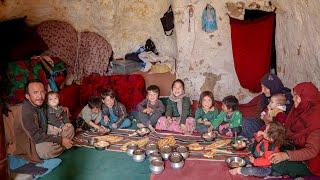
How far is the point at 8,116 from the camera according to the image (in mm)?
4848

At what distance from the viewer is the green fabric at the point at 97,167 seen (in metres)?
4.35

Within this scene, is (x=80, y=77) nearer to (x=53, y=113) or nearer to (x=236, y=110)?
(x=53, y=113)

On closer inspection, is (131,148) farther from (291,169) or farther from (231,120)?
(291,169)

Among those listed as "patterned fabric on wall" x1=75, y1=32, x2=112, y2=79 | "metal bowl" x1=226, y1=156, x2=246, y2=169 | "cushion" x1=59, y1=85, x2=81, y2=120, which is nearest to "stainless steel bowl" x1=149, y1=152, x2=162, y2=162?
"metal bowl" x1=226, y1=156, x2=246, y2=169

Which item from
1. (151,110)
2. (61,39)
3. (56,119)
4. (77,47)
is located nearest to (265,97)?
(151,110)

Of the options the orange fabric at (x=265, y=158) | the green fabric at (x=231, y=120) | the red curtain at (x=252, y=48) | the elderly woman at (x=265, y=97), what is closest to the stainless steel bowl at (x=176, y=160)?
the orange fabric at (x=265, y=158)

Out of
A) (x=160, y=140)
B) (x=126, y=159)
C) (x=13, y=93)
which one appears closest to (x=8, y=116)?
(x=13, y=93)

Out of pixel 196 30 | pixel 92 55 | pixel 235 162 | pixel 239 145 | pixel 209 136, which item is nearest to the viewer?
pixel 235 162

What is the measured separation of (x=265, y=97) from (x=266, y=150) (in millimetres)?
1045

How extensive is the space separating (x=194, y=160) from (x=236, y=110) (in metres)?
0.96

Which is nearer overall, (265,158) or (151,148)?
(265,158)

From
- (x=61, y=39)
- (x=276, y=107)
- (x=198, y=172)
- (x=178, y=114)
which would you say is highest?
(x=61, y=39)

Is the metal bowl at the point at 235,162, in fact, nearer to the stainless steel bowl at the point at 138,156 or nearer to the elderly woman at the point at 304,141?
the elderly woman at the point at 304,141

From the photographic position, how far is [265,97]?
509 cm
